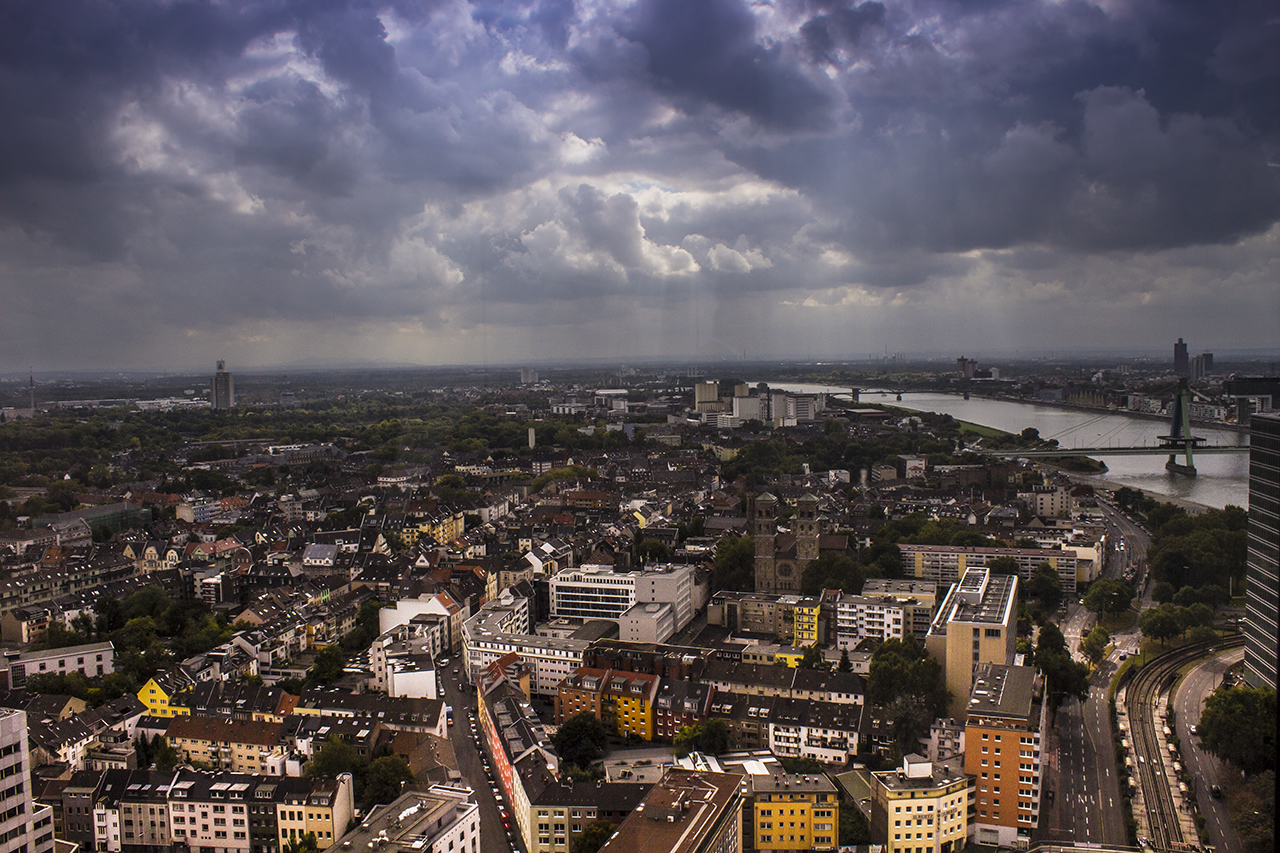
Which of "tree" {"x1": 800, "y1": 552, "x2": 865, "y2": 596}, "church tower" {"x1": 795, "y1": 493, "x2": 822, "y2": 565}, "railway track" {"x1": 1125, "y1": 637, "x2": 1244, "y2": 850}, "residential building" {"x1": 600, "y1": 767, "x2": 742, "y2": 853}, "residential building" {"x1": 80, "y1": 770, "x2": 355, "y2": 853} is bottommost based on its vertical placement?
"railway track" {"x1": 1125, "y1": 637, "x2": 1244, "y2": 850}

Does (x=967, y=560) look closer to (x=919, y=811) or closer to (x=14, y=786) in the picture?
(x=919, y=811)

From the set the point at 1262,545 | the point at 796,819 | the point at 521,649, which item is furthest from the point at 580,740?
the point at 1262,545

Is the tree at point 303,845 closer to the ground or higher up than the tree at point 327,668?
closer to the ground

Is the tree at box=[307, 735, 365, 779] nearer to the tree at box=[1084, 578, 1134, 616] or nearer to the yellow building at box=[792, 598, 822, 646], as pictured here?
the yellow building at box=[792, 598, 822, 646]

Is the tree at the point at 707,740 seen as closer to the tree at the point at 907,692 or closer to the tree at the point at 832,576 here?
the tree at the point at 907,692

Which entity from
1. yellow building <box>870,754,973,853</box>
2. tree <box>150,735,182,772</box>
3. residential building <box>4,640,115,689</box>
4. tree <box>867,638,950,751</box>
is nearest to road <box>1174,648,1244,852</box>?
yellow building <box>870,754,973,853</box>

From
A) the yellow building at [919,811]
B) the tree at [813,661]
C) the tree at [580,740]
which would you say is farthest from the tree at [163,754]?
the tree at [813,661]
